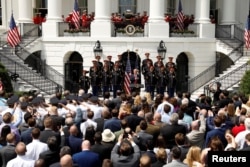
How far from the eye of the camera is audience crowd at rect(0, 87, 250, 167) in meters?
8.53

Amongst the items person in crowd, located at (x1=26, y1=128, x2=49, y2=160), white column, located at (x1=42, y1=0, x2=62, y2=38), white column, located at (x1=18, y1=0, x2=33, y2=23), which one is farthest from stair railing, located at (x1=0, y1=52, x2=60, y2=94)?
person in crowd, located at (x1=26, y1=128, x2=49, y2=160)

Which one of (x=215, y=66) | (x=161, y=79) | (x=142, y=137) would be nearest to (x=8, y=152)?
(x=142, y=137)

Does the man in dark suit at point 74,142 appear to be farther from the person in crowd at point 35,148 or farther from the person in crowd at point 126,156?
the person in crowd at point 126,156

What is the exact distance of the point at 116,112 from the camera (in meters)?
11.7

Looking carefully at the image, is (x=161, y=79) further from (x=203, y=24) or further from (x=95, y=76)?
(x=203, y=24)

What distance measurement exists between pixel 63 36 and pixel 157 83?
27.9ft

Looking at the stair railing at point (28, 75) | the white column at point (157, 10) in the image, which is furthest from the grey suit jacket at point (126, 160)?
the white column at point (157, 10)

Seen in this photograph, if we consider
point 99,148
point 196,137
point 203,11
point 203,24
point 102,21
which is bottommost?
point 196,137

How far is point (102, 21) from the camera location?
2861cm

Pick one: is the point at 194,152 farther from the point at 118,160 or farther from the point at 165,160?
the point at 118,160

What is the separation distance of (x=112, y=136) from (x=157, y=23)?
19.5 meters

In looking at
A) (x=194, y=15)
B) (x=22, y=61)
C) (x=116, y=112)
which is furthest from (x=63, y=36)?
(x=116, y=112)

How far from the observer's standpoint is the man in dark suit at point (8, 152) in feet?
30.0

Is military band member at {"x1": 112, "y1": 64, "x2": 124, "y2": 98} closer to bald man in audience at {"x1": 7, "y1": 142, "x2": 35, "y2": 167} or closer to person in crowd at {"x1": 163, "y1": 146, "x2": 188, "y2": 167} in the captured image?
bald man in audience at {"x1": 7, "y1": 142, "x2": 35, "y2": 167}
